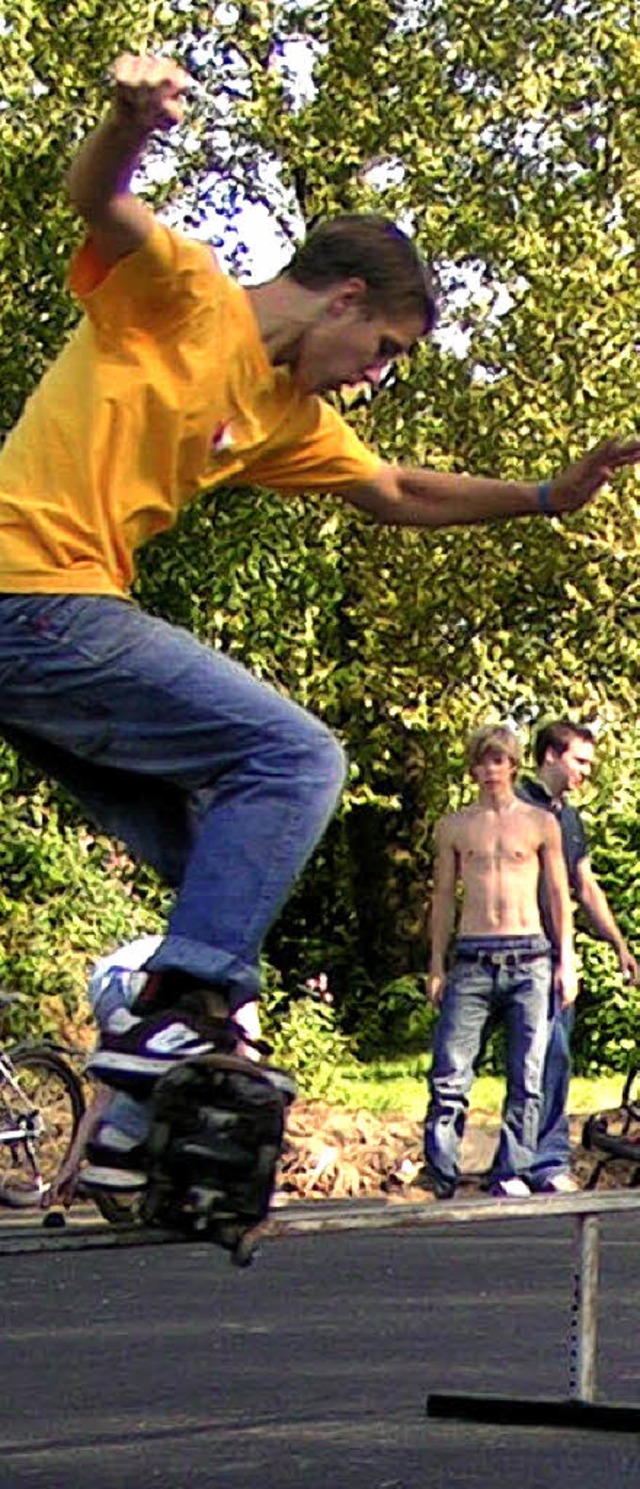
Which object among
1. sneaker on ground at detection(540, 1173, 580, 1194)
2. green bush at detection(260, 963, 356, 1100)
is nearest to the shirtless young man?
sneaker on ground at detection(540, 1173, 580, 1194)

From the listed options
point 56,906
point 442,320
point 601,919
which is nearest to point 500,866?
point 601,919

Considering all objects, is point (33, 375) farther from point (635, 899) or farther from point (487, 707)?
point (635, 899)

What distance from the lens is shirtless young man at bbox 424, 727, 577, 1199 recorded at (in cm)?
1159

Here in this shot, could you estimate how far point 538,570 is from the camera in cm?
2373

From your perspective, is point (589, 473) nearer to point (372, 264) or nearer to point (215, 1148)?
point (372, 264)

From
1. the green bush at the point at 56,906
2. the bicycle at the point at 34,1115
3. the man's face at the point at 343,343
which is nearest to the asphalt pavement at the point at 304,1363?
the man's face at the point at 343,343

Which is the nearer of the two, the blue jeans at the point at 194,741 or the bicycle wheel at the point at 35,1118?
the blue jeans at the point at 194,741

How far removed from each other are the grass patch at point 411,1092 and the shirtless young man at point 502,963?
6.11m

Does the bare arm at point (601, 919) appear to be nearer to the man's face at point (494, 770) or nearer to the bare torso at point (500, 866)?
the bare torso at point (500, 866)

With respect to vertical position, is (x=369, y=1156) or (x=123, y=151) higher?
(x=123, y=151)

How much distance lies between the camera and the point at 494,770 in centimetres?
1168

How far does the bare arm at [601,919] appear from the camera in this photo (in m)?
12.3

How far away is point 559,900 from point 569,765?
1.67 feet

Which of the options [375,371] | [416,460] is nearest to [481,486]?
[375,371]
